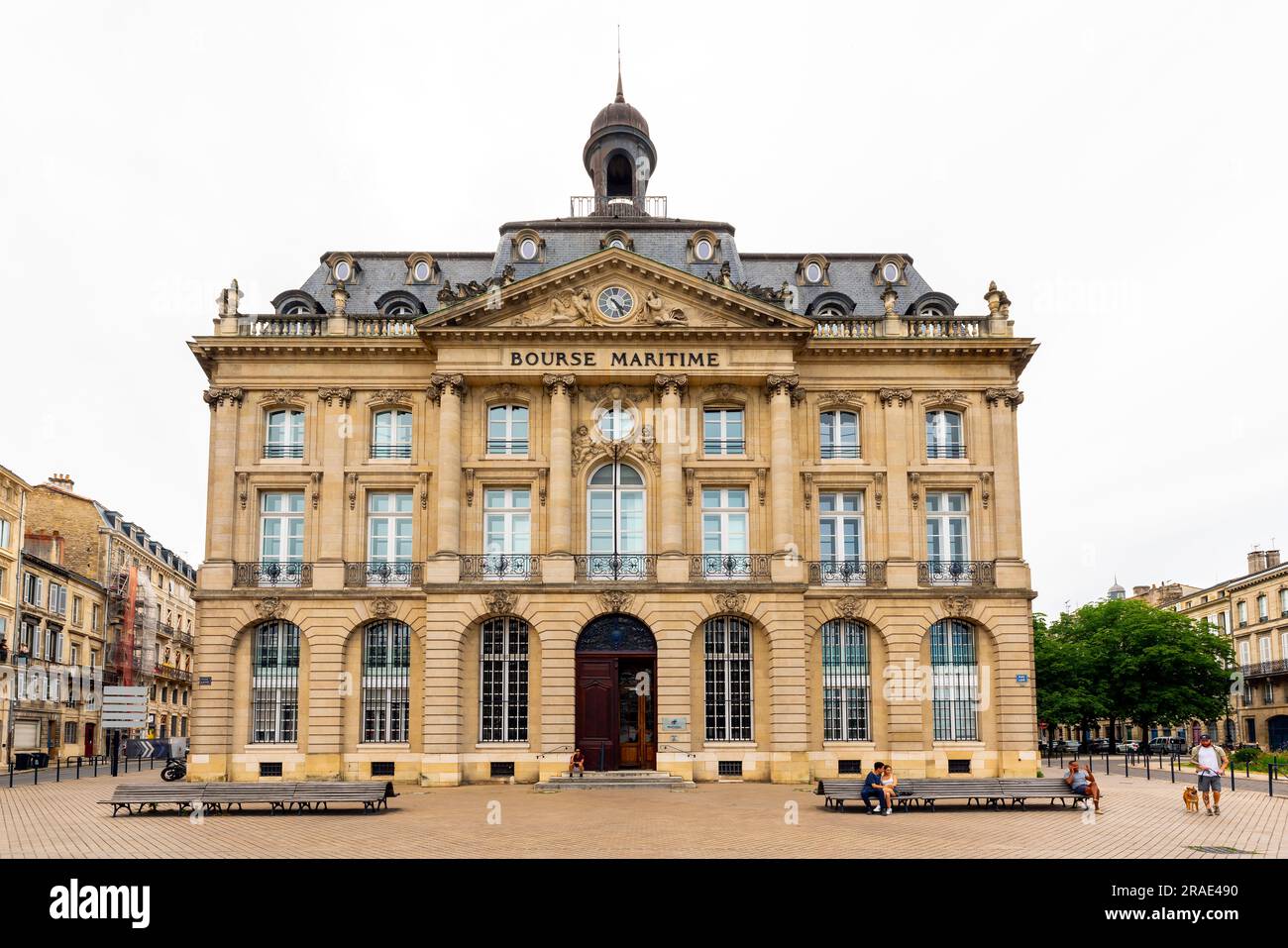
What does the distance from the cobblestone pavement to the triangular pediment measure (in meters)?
15.5

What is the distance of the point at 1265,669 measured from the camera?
75.1 meters

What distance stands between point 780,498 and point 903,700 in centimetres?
786

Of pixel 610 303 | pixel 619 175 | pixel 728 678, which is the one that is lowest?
pixel 728 678

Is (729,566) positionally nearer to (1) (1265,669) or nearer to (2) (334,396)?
(2) (334,396)

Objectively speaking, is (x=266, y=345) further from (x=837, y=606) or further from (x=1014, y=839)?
(x=1014, y=839)

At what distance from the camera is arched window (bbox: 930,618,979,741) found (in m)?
38.1

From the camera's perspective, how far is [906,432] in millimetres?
39375

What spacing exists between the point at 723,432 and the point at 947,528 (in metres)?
8.51

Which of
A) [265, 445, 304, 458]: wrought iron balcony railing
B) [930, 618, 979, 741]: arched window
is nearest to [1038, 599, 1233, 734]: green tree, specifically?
[930, 618, 979, 741]: arched window

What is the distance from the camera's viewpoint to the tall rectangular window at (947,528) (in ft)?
128

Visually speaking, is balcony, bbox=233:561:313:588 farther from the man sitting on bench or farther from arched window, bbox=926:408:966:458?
arched window, bbox=926:408:966:458

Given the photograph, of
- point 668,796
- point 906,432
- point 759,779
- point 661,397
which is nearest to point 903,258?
point 906,432

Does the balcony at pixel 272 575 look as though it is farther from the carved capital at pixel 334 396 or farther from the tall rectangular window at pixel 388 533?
the carved capital at pixel 334 396

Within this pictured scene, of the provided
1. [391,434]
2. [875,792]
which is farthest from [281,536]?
[875,792]
